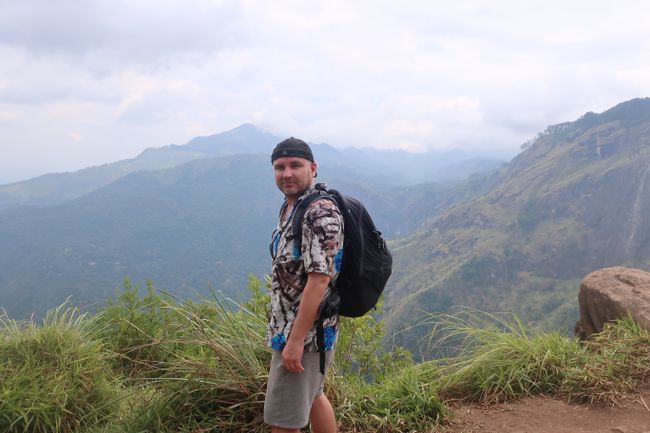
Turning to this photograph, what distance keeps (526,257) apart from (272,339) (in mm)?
149261

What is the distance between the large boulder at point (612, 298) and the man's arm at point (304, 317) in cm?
428

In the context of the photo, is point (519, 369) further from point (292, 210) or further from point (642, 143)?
point (642, 143)

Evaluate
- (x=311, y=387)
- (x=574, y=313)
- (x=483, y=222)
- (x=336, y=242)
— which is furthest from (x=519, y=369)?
(x=483, y=222)

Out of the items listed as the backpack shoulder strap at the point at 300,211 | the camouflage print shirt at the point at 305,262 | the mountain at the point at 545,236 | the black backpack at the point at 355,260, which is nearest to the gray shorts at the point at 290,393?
the camouflage print shirt at the point at 305,262

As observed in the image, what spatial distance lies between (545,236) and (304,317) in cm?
15931

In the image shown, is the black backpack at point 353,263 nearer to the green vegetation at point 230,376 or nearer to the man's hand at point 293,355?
the man's hand at point 293,355

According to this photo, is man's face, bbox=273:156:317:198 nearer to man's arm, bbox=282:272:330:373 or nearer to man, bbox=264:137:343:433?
man, bbox=264:137:343:433

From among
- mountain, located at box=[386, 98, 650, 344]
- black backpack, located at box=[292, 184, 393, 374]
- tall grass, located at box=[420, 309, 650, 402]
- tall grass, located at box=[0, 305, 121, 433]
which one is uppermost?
black backpack, located at box=[292, 184, 393, 374]

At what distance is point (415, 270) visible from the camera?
148 m

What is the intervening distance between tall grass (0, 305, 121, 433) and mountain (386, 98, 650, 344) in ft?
305

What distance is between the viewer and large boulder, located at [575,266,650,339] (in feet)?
18.0

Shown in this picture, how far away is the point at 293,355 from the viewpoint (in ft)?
9.00

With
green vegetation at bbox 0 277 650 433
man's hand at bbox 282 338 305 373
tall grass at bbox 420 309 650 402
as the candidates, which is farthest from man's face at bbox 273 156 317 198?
tall grass at bbox 420 309 650 402

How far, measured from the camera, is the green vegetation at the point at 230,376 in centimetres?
383
